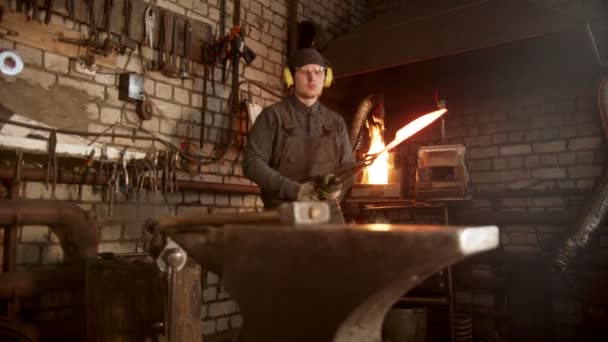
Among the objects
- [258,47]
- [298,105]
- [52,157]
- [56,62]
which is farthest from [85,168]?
[258,47]

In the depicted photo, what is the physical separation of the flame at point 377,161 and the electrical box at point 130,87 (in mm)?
2242

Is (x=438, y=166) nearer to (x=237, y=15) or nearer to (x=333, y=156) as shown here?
(x=333, y=156)

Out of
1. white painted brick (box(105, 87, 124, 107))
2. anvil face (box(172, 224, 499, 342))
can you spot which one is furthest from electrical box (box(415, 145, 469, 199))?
anvil face (box(172, 224, 499, 342))

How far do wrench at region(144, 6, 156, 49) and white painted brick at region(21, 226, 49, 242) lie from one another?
4.90ft

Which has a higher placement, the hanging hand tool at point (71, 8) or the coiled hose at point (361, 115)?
the hanging hand tool at point (71, 8)

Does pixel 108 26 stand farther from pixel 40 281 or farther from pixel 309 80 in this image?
pixel 40 281

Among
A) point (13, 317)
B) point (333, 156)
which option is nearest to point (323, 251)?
point (333, 156)

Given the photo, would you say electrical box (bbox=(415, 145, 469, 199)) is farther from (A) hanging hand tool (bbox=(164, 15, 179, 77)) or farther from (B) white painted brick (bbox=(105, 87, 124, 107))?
(B) white painted brick (bbox=(105, 87, 124, 107))

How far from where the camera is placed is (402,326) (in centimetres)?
388

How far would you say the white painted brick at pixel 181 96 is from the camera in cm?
368

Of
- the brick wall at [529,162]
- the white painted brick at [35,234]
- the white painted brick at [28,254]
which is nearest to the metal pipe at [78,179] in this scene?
the white painted brick at [35,234]

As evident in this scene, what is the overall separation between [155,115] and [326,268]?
260 centimetres

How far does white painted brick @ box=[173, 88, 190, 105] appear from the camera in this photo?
12.1 ft

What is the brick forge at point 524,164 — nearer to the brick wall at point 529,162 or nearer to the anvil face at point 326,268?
the brick wall at point 529,162
